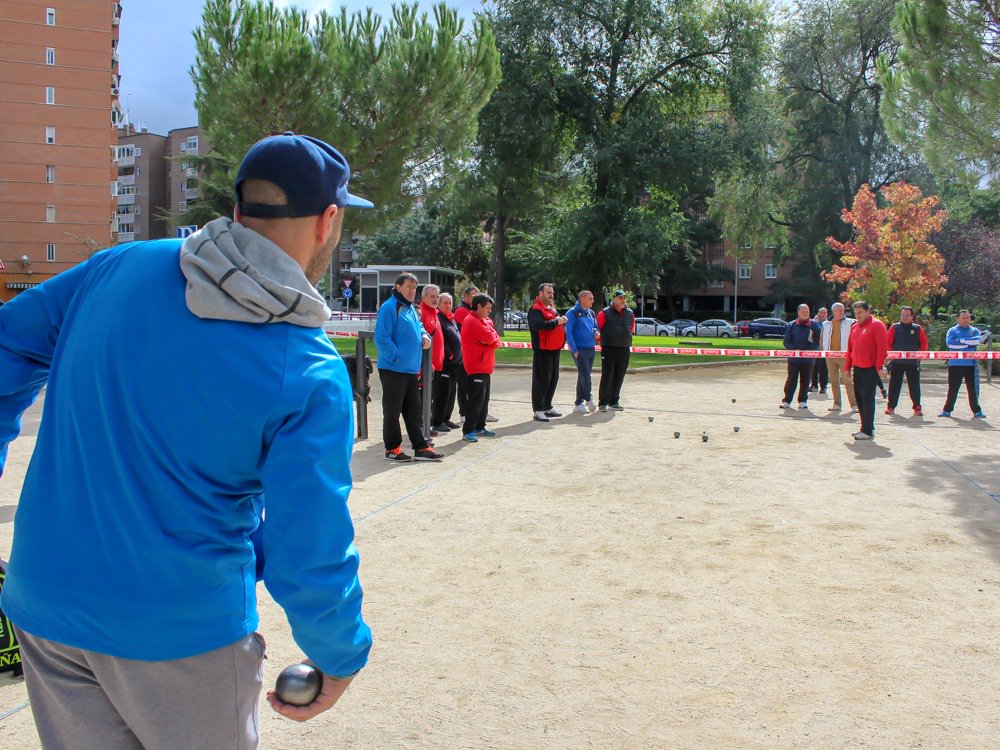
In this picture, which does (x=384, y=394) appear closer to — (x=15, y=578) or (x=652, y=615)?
(x=652, y=615)

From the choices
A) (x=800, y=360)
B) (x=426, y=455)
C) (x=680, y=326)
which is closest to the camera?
(x=426, y=455)

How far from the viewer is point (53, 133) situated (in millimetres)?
54625

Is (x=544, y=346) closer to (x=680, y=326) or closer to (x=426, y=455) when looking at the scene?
(x=426, y=455)

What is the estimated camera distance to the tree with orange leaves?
2800 cm

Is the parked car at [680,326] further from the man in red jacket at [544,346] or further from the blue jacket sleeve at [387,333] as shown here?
the blue jacket sleeve at [387,333]

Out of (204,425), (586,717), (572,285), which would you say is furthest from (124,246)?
(572,285)

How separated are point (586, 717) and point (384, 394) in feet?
20.1

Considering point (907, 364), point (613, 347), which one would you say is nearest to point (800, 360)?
point (907, 364)

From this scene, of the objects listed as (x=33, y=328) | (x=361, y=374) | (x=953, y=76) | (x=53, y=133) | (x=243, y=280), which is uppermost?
(x=53, y=133)

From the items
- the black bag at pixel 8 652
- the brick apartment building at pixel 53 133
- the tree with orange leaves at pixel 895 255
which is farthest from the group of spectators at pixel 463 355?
the brick apartment building at pixel 53 133

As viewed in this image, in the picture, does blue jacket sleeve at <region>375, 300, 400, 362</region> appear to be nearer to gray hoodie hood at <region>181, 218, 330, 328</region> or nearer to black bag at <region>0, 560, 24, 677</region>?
black bag at <region>0, 560, 24, 677</region>

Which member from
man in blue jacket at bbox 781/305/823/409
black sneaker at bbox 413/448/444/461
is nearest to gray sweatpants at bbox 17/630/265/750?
black sneaker at bbox 413/448/444/461

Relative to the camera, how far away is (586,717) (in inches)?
137

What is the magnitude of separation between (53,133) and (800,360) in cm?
5405
